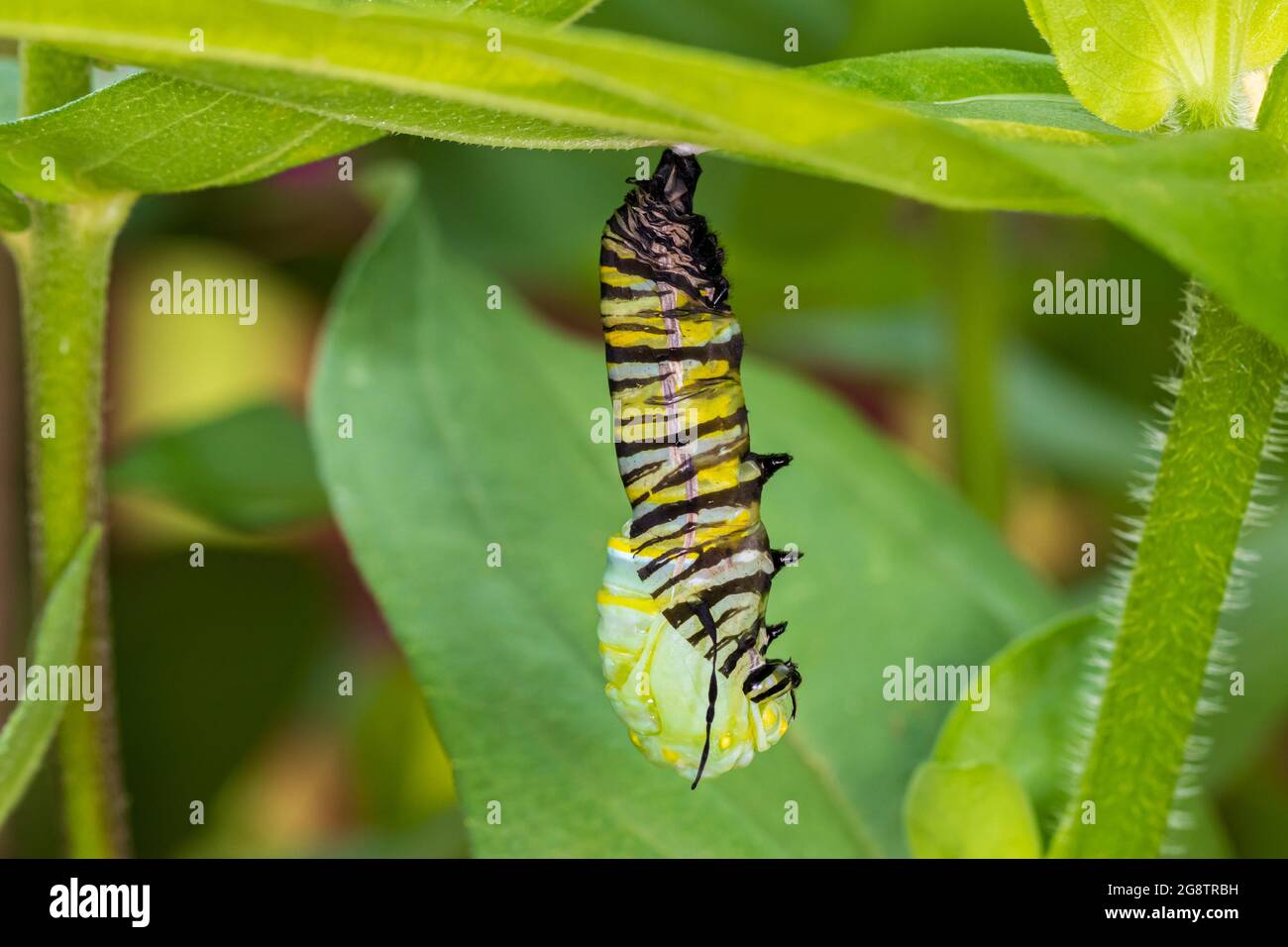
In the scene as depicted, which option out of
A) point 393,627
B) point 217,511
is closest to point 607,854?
point 393,627

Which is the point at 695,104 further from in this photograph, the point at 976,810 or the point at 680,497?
the point at 976,810

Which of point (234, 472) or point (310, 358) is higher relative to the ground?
point (310, 358)

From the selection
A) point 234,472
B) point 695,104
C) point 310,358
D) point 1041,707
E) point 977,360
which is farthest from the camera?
point 310,358

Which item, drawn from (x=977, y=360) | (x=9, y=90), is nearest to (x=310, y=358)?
(x=977, y=360)

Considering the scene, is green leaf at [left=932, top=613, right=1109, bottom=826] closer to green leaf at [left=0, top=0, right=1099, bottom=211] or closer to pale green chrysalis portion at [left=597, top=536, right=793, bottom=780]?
pale green chrysalis portion at [left=597, top=536, right=793, bottom=780]

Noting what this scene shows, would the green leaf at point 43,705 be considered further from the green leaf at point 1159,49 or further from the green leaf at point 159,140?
the green leaf at point 1159,49

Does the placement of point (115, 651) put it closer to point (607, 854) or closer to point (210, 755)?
point (210, 755)

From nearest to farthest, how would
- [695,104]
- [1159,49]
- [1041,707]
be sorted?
[695,104] < [1159,49] < [1041,707]

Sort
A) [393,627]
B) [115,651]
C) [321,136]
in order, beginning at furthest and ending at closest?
[115,651]
[393,627]
[321,136]
